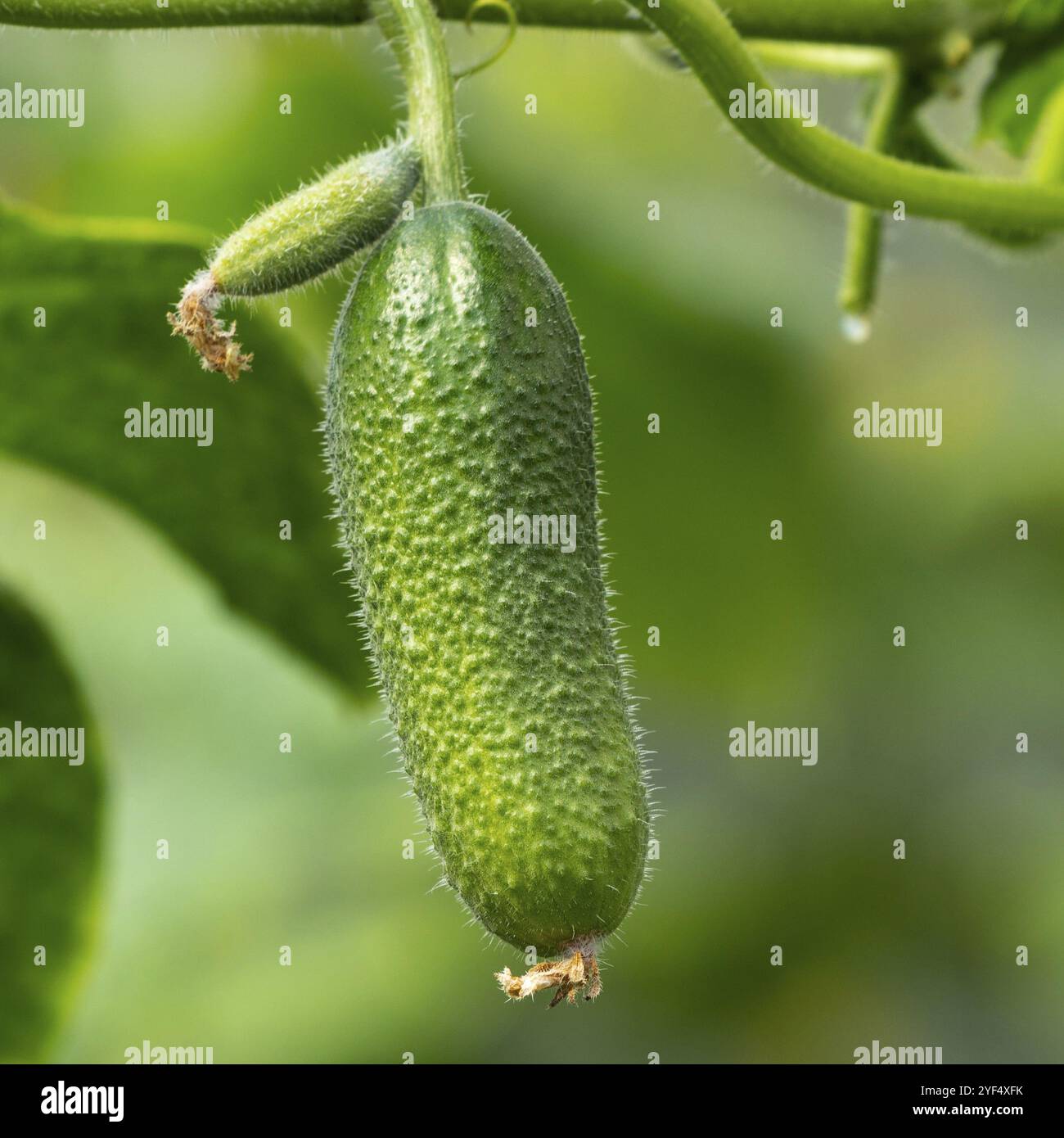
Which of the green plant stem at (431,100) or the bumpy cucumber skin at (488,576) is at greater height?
the green plant stem at (431,100)

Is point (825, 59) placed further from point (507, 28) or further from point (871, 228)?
point (507, 28)

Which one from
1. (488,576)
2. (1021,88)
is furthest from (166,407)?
(1021,88)

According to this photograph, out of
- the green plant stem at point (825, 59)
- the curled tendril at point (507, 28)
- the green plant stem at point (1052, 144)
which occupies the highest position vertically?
the green plant stem at point (825, 59)

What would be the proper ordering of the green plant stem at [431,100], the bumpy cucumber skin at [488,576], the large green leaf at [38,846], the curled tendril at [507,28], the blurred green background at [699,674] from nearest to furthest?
the bumpy cucumber skin at [488,576], the green plant stem at [431,100], the curled tendril at [507,28], the large green leaf at [38,846], the blurred green background at [699,674]

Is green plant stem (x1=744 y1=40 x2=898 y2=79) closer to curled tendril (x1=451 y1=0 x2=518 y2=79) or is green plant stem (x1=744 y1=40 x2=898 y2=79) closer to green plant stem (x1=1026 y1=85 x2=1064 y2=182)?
green plant stem (x1=1026 y1=85 x2=1064 y2=182)

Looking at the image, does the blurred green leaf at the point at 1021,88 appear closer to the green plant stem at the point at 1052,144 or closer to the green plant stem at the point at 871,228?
the green plant stem at the point at 1052,144

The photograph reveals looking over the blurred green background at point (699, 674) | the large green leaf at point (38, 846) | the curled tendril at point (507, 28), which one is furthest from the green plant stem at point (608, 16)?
the blurred green background at point (699, 674)

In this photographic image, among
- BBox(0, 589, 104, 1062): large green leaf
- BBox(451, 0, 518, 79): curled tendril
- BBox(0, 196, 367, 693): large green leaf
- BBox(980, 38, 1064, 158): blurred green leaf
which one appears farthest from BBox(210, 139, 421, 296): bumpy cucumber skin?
BBox(0, 589, 104, 1062): large green leaf
